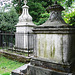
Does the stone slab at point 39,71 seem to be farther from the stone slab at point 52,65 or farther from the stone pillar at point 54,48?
the stone slab at point 52,65

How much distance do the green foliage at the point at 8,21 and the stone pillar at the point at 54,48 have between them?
31.4 ft

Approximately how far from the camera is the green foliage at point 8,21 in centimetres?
1184

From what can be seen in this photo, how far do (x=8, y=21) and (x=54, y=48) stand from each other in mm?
10837

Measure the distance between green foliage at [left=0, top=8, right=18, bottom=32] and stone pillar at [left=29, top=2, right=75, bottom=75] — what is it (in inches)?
376

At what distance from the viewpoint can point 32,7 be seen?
1331 cm

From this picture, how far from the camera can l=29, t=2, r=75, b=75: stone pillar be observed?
9.45 feet

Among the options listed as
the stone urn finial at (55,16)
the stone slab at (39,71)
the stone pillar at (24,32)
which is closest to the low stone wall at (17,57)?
the stone pillar at (24,32)

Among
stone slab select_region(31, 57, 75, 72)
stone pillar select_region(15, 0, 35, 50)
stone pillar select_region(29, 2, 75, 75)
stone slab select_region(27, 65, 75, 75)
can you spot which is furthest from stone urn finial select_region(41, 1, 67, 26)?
stone pillar select_region(15, 0, 35, 50)

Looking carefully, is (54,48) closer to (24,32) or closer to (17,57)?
(17,57)

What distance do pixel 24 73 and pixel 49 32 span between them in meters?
1.97

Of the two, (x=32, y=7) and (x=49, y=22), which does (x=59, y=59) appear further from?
(x=32, y=7)

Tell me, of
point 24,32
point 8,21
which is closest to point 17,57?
point 24,32

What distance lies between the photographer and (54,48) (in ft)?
10.1

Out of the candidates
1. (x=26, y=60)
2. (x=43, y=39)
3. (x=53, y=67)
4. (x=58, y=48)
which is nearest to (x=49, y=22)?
(x=43, y=39)
